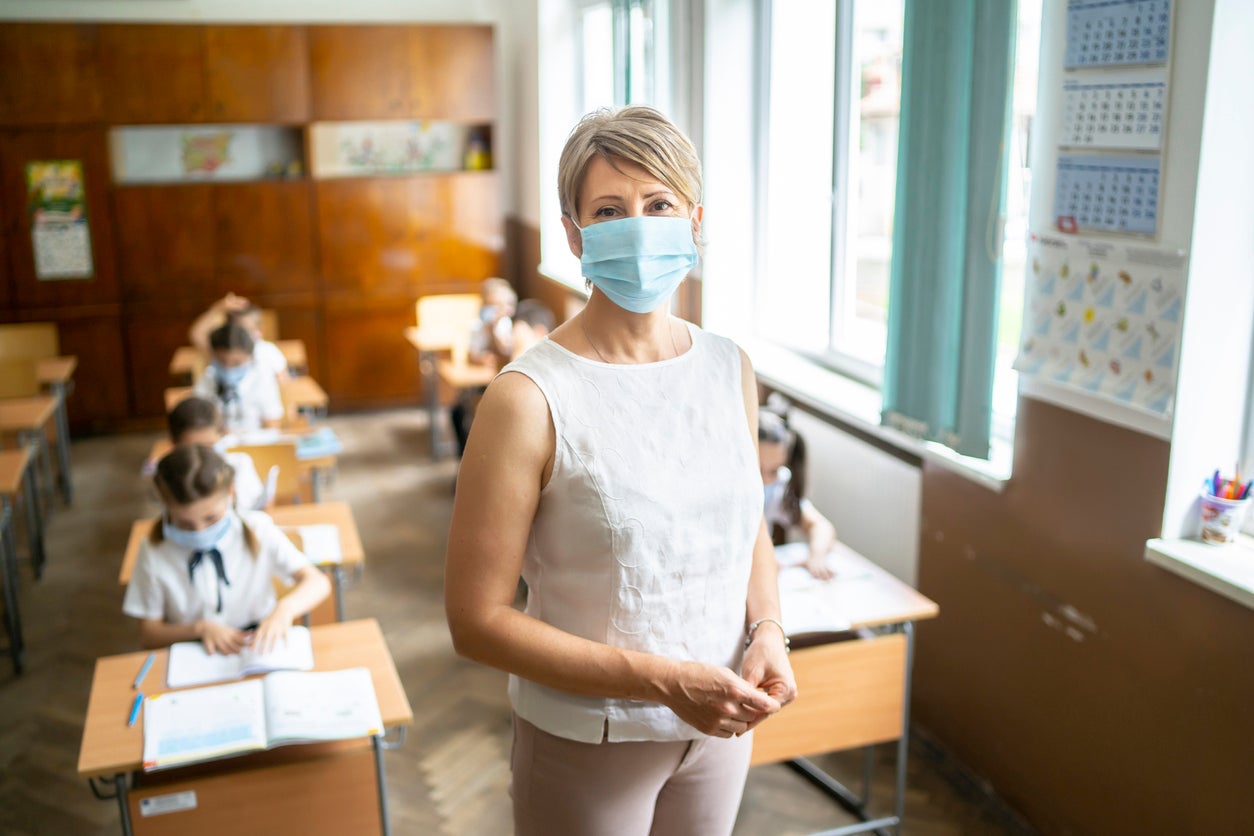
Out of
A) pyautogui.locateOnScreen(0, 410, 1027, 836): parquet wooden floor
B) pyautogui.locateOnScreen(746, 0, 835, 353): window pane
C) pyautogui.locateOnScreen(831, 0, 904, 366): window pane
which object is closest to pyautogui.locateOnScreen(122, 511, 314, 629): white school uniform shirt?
pyautogui.locateOnScreen(0, 410, 1027, 836): parquet wooden floor

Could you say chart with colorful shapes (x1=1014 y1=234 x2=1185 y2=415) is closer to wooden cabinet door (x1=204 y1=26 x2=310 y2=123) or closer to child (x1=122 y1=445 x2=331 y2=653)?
child (x1=122 y1=445 x2=331 y2=653)

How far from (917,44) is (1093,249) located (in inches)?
35.7

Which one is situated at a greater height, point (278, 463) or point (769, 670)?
point (769, 670)

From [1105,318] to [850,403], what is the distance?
1390 mm

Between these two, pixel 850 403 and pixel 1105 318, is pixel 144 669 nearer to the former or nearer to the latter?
pixel 1105 318

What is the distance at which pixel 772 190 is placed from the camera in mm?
4828

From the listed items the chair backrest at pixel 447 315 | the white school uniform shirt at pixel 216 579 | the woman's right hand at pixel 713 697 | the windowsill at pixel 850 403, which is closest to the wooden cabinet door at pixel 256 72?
the chair backrest at pixel 447 315

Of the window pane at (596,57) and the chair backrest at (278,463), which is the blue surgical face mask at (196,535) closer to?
the chair backrest at (278,463)

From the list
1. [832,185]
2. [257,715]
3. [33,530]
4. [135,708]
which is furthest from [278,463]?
[832,185]

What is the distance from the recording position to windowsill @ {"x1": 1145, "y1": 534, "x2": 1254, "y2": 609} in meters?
2.28

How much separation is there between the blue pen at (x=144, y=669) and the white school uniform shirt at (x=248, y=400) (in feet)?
7.25

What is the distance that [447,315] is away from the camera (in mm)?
7102

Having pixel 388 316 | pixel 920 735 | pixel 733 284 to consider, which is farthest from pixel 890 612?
pixel 388 316

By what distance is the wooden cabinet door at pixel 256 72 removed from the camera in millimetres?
7234
